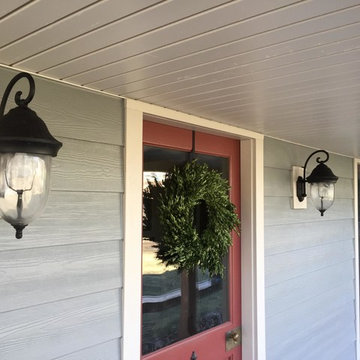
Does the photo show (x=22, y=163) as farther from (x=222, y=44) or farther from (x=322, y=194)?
(x=322, y=194)

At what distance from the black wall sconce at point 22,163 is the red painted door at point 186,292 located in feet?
2.74

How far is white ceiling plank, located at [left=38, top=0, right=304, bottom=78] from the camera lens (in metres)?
0.81

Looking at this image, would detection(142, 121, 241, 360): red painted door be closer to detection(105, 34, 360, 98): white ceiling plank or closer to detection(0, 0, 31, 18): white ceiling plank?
detection(105, 34, 360, 98): white ceiling plank

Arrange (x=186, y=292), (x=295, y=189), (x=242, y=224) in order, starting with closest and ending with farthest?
(x=186, y=292), (x=242, y=224), (x=295, y=189)

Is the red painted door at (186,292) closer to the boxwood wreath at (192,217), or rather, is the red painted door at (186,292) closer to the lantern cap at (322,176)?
the boxwood wreath at (192,217)

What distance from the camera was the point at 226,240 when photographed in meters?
1.96

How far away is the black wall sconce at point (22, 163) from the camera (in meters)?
0.87

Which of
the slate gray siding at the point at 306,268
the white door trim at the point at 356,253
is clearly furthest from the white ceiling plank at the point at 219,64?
the white door trim at the point at 356,253

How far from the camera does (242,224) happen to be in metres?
2.25

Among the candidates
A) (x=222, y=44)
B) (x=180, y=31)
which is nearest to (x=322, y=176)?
(x=222, y=44)

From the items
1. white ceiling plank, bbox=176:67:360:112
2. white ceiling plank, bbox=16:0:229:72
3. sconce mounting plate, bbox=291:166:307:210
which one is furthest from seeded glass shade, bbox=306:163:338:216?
white ceiling plank, bbox=16:0:229:72

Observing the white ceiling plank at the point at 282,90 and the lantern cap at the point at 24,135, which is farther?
the white ceiling plank at the point at 282,90

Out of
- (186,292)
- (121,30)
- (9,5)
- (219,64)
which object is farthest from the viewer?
(186,292)

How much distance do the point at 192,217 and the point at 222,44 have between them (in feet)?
3.37
